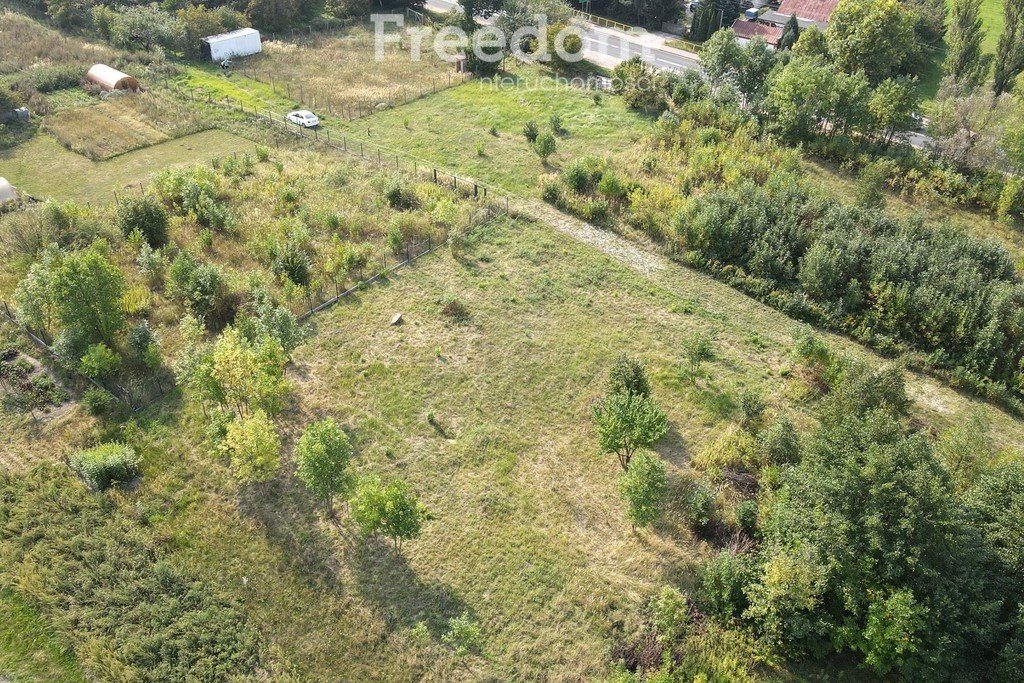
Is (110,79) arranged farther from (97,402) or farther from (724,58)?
(724,58)

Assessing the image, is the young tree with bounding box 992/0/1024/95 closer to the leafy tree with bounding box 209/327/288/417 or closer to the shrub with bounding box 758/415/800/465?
the shrub with bounding box 758/415/800/465

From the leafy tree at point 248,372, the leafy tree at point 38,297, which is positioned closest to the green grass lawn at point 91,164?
the leafy tree at point 38,297

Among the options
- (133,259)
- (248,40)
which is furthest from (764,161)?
(248,40)

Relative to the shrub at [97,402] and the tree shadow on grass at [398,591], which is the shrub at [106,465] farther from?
the tree shadow on grass at [398,591]

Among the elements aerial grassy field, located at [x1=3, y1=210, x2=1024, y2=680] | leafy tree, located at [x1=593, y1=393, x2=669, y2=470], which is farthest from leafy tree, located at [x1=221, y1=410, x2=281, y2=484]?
leafy tree, located at [x1=593, y1=393, x2=669, y2=470]

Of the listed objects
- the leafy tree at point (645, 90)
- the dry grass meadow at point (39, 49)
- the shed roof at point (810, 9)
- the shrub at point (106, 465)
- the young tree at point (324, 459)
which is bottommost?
the shrub at point (106, 465)

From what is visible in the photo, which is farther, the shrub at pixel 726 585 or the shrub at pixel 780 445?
the shrub at pixel 780 445

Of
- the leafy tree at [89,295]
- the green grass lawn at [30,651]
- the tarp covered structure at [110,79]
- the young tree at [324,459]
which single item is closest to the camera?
the green grass lawn at [30,651]

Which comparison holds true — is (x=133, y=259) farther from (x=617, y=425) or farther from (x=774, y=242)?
(x=774, y=242)
